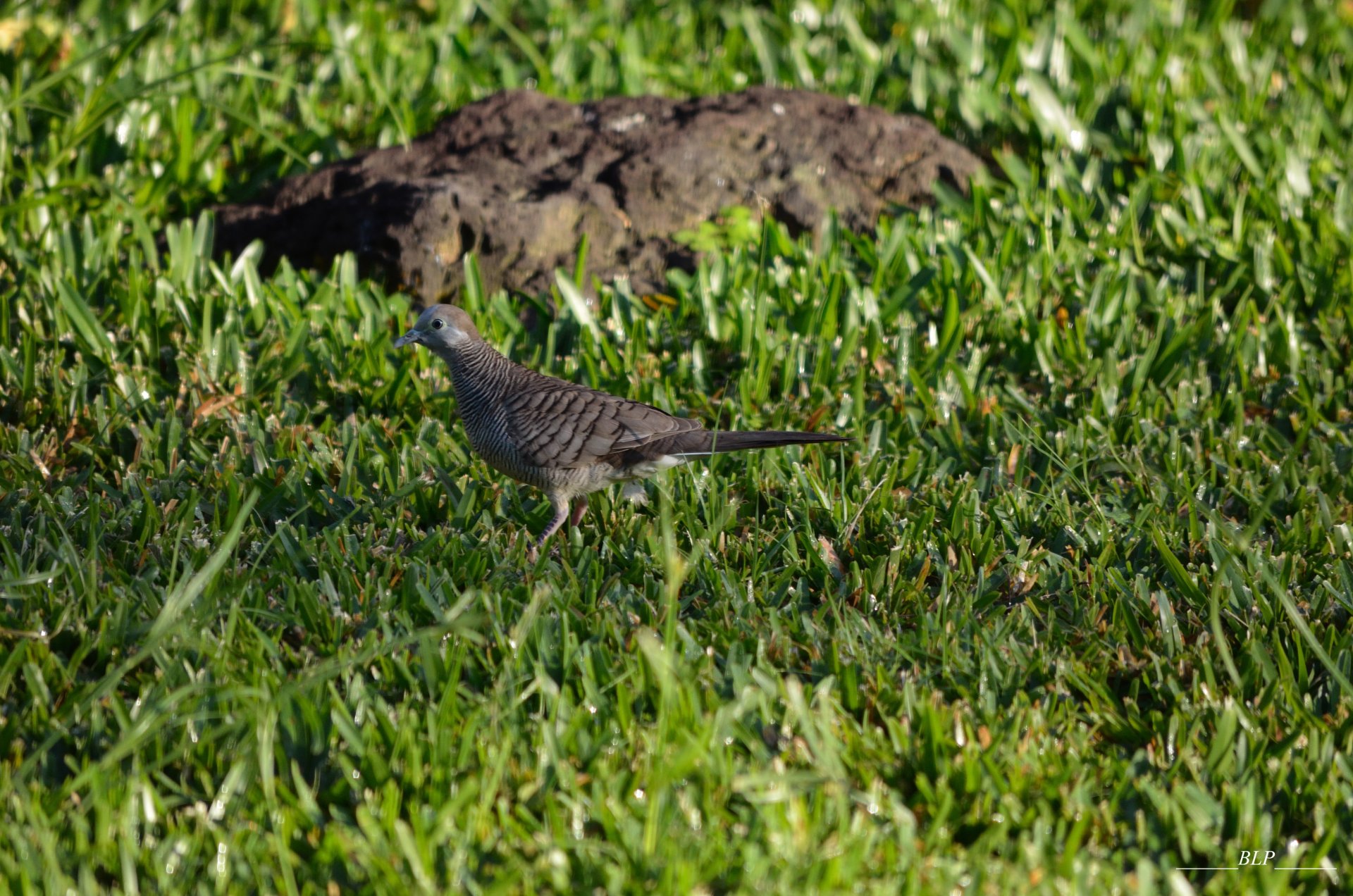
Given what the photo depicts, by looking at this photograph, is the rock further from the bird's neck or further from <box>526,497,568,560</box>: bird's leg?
<box>526,497,568,560</box>: bird's leg

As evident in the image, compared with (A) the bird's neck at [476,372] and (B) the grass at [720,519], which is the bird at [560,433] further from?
(B) the grass at [720,519]

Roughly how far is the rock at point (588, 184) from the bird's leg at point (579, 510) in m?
1.46

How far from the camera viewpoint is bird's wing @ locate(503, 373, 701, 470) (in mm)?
3852

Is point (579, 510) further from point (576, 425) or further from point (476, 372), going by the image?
point (476, 372)

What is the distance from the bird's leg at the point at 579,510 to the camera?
13.6ft

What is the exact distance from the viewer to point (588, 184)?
220 inches

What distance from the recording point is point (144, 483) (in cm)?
405

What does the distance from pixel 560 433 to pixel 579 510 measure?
46 centimetres

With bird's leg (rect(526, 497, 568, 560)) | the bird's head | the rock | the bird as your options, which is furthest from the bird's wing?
the rock

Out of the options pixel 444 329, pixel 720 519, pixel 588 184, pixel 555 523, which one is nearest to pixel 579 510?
pixel 555 523

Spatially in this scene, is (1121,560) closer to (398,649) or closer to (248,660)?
(398,649)

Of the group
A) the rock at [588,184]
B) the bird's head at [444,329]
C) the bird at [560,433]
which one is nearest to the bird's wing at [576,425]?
the bird at [560,433]

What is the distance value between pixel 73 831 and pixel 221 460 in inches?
69.7

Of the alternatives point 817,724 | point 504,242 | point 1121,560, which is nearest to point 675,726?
point 817,724
